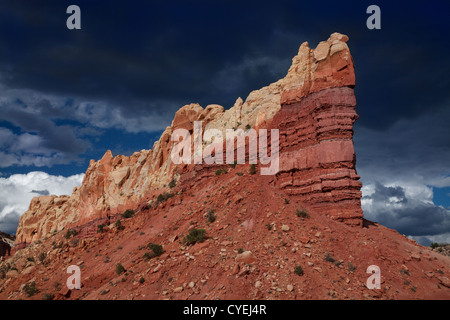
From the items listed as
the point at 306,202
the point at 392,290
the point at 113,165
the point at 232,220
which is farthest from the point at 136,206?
the point at 392,290

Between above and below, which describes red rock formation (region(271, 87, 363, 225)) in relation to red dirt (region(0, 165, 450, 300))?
above

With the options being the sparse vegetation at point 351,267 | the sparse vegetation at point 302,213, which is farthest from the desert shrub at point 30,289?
the sparse vegetation at point 351,267

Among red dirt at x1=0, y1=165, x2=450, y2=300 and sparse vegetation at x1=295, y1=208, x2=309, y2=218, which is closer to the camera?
red dirt at x1=0, y1=165, x2=450, y2=300

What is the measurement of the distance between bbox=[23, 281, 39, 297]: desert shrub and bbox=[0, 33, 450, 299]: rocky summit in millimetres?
97

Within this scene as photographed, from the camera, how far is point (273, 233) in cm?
2081

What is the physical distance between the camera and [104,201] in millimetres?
47750

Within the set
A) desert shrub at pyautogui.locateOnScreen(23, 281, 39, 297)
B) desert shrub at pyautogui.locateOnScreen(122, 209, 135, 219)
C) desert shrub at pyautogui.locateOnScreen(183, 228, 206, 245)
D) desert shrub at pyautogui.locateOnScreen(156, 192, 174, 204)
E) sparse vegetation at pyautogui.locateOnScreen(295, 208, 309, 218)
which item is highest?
desert shrub at pyautogui.locateOnScreen(156, 192, 174, 204)

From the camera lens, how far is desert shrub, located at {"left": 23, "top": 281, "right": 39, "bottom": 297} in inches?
1026

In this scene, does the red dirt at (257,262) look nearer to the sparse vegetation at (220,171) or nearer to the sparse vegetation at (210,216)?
the sparse vegetation at (210,216)

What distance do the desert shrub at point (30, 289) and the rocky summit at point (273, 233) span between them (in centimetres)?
10

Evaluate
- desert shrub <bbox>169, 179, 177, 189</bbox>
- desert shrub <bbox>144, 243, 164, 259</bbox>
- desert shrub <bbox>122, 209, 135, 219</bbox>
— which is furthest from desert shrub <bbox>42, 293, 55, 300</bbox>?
desert shrub <bbox>169, 179, 177, 189</bbox>

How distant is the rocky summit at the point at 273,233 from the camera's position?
1728cm

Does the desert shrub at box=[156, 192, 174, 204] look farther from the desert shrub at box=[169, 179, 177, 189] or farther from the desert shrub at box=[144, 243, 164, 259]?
the desert shrub at box=[144, 243, 164, 259]
